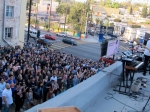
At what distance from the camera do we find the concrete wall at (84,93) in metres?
3.11

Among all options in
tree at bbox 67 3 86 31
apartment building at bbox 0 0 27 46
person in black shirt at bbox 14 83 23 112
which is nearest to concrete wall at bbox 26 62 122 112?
person in black shirt at bbox 14 83 23 112

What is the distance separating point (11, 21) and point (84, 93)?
21220 mm

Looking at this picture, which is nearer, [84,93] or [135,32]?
[84,93]

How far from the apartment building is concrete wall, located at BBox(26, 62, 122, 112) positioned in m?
18.6

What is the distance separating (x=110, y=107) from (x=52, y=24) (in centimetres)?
5900

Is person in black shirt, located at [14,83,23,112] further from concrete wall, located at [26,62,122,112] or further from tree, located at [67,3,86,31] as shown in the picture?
tree, located at [67,3,86,31]

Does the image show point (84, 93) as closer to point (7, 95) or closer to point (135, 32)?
point (7, 95)

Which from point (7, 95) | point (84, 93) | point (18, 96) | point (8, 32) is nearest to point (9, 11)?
point (8, 32)

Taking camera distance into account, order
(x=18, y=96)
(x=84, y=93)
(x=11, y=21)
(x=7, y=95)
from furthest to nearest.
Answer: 1. (x=11, y=21)
2. (x=18, y=96)
3. (x=7, y=95)
4. (x=84, y=93)

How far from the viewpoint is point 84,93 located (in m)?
3.76

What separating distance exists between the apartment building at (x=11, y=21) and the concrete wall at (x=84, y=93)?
1856 centimetres

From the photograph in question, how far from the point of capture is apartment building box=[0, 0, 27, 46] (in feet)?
70.4

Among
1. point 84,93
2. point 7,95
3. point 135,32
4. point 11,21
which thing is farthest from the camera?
point 135,32

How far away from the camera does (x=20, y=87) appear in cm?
738
